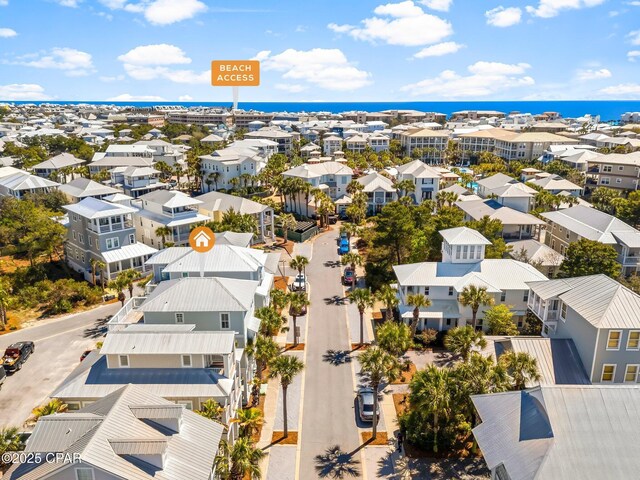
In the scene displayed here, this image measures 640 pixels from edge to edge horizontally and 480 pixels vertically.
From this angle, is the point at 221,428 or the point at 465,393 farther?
the point at 465,393

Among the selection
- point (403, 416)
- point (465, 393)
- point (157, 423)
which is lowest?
point (403, 416)

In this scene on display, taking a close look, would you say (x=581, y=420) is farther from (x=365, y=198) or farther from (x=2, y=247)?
(x=2, y=247)

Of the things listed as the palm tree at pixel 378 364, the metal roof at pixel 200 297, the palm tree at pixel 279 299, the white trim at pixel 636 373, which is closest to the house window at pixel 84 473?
the metal roof at pixel 200 297

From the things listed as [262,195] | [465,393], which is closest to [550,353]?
[465,393]

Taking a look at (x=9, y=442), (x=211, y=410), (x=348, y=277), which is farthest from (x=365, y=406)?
(x=348, y=277)

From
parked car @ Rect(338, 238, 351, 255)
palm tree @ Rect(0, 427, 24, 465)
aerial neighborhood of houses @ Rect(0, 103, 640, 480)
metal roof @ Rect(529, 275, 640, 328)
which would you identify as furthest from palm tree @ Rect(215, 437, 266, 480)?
parked car @ Rect(338, 238, 351, 255)

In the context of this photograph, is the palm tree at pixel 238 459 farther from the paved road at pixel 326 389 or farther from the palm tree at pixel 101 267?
the palm tree at pixel 101 267

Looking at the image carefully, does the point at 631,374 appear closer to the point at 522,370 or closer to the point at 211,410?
the point at 522,370
